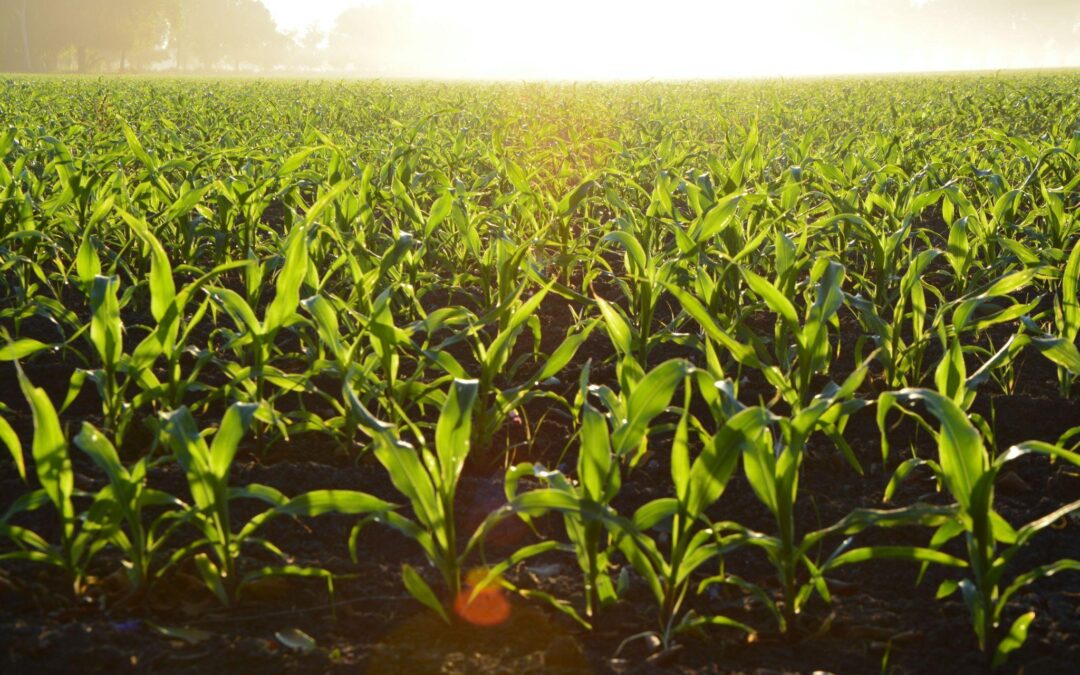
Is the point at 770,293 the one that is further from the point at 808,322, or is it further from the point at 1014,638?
the point at 1014,638

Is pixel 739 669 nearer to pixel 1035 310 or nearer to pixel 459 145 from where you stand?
pixel 1035 310

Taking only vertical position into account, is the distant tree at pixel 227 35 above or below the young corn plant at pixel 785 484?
above

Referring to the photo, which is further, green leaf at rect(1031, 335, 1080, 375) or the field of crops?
green leaf at rect(1031, 335, 1080, 375)

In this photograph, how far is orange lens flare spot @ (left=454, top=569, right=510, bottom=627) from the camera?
171 centimetres

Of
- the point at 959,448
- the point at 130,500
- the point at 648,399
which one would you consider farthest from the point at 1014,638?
the point at 130,500

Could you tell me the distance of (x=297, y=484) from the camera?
223 centimetres

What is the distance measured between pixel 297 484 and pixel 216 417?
56 centimetres

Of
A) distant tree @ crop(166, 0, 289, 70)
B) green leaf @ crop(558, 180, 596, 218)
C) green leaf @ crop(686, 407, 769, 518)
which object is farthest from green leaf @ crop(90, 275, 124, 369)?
distant tree @ crop(166, 0, 289, 70)

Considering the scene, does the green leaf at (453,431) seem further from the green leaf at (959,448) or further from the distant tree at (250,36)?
the distant tree at (250,36)

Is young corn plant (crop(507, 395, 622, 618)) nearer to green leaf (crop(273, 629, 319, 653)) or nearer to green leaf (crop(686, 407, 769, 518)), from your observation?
green leaf (crop(686, 407, 769, 518))

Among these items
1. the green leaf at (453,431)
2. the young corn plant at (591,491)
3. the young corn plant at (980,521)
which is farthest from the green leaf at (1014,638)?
the green leaf at (453,431)

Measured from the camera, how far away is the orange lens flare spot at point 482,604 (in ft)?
5.60

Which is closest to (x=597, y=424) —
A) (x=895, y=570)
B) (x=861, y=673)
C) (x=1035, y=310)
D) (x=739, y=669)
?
(x=739, y=669)

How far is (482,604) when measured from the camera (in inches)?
68.7
